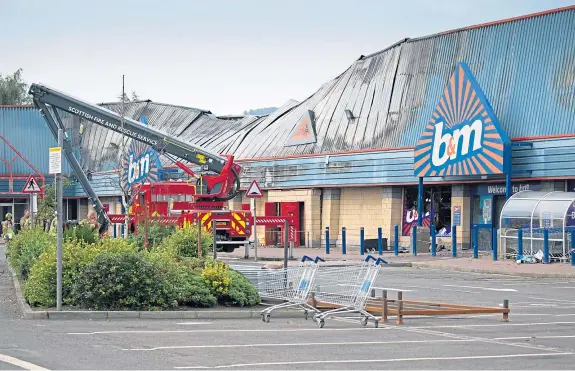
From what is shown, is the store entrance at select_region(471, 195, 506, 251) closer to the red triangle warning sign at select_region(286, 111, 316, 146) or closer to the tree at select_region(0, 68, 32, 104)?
the red triangle warning sign at select_region(286, 111, 316, 146)

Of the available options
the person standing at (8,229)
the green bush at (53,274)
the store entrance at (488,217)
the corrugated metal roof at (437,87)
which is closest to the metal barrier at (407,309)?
the green bush at (53,274)

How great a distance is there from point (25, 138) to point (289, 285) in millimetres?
54972

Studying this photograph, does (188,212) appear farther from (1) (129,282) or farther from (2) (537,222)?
(1) (129,282)

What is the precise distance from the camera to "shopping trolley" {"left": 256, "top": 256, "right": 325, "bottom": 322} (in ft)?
55.1

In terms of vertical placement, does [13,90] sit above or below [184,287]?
above

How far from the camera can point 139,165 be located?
46406mm

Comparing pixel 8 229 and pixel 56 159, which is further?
pixel 8 229

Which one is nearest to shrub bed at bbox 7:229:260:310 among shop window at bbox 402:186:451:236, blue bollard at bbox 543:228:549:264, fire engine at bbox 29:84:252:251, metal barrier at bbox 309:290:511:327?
metal barrier at bbox 309:290:511:327

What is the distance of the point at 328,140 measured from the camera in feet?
150

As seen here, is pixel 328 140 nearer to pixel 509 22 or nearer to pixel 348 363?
pixel 509 22

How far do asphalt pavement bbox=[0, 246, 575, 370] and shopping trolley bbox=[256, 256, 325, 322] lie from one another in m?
0.31

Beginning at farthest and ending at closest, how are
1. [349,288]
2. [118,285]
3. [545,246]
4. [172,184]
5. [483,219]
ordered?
1. [172,184]
2. [483,219]
3. [545,246]
4. [118,285]
5. [349,288]

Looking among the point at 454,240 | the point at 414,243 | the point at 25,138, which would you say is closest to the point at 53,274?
the point at 454,240

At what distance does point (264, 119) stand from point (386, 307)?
41.0 m
